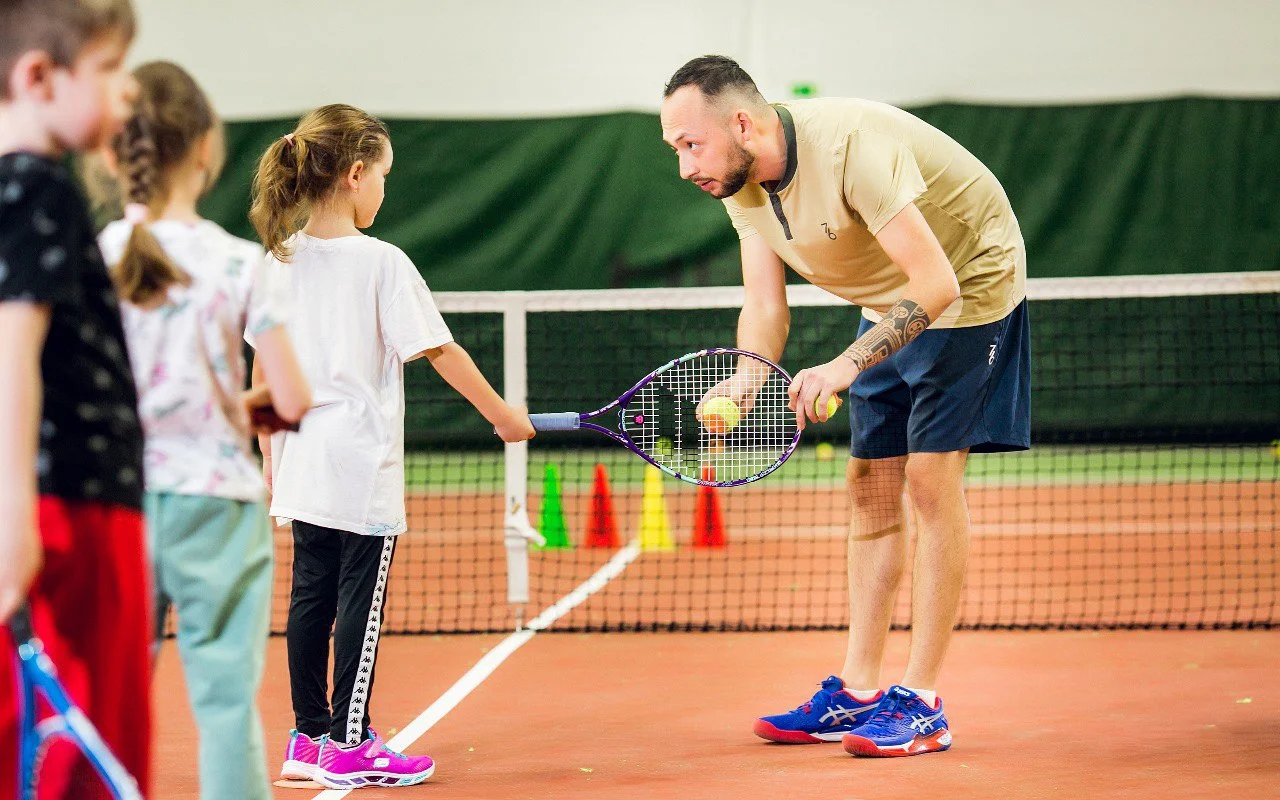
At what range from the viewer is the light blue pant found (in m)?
1.80

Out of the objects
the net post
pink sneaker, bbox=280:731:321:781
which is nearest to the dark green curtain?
the net post

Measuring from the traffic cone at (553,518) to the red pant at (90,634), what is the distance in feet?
16.2

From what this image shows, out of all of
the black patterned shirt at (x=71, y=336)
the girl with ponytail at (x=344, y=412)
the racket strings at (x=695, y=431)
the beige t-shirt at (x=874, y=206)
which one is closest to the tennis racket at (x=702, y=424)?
the racket strings at (x=695, y=431)

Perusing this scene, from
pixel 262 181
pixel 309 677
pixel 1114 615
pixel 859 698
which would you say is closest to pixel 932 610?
pixel 859 698

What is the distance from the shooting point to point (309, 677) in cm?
291

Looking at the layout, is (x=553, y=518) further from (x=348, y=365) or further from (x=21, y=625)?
(x=21, y=625)

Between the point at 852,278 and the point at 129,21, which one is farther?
the point at 852,278

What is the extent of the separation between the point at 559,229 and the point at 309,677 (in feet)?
23.8

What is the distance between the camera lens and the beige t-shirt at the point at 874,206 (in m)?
2.94

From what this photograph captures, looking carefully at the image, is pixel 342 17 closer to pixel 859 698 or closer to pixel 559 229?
pixel 559 229

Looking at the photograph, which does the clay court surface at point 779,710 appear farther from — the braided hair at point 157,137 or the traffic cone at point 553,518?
the traffic cone at point 553,518

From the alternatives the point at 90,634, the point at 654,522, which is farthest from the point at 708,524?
the point at 90,634

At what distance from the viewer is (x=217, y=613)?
5.97 feet

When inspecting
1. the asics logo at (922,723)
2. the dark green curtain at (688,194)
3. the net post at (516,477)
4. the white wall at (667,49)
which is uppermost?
the white wall at (667,49)
